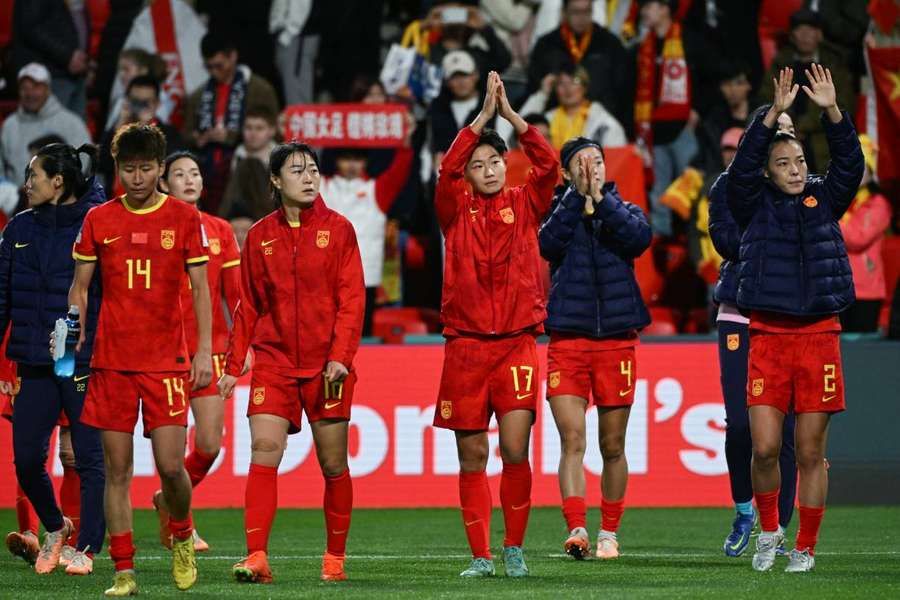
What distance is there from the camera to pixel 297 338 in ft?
28.2

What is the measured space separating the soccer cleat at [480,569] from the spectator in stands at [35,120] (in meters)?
8.72

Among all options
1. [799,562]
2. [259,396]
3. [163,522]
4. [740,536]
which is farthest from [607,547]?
[163,522]

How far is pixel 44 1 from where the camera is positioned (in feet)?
56.9

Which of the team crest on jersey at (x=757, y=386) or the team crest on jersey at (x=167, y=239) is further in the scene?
the team crest on jersey at (x=757, y=386)

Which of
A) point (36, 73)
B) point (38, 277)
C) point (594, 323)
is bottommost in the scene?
point (594, 323)

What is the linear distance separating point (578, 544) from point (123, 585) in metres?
2.89

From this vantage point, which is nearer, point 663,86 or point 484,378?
point 484,378

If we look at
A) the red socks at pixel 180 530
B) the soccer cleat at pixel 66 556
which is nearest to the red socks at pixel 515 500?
the red socks at pixel 180 530

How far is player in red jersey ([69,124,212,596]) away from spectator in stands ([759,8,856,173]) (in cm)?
815

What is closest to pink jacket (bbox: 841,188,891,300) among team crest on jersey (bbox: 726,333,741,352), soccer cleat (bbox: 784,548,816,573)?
team crest on jersey (bbox: 726,333,741,352)

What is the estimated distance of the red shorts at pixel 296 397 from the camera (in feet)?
27.9

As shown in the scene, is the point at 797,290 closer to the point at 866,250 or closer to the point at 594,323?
the point at 594,323

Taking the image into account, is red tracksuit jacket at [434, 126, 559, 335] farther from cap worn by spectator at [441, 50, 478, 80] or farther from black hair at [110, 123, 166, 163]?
cap worn by spectator at [441, 50, 478, 80]

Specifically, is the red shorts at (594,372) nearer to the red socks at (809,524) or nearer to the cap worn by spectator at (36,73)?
the red socks at (809,524)
